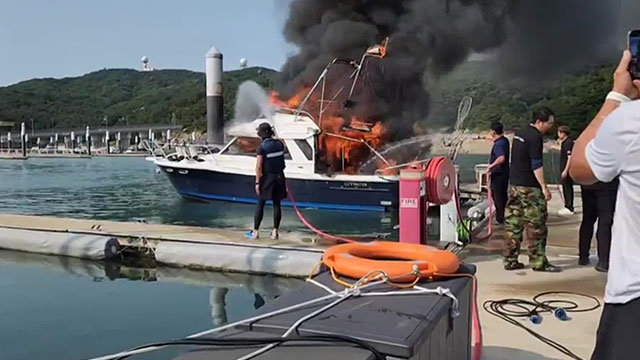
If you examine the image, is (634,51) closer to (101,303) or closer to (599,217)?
(599,217)

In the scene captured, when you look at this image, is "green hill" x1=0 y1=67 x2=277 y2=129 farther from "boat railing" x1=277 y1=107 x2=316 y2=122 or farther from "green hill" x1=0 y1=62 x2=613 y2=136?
"boat railing" x1=277 y1=107 x2=316 y2=122

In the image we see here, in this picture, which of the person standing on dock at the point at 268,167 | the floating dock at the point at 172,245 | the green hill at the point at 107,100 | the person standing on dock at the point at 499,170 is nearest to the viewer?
the floating dock at the point at 172,245

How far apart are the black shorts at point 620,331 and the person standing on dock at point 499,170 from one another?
6.08 meters

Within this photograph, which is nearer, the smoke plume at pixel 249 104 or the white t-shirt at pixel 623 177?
the white t-shirt at pixel 623 177

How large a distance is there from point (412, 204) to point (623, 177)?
3.21m

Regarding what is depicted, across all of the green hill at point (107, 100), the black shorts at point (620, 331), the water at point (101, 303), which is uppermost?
the green hill at point (107, 100)

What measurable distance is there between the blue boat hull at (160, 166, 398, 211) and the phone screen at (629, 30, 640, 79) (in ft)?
36.8

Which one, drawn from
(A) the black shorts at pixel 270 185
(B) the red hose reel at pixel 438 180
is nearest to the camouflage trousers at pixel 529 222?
(B) the red hose reel at pixel 438 180

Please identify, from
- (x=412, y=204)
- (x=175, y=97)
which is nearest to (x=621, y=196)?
(x=412, y=204)

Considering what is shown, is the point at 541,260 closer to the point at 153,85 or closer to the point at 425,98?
the point at 425,98

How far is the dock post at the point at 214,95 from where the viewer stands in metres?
21.6

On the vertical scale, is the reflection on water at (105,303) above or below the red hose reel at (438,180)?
below

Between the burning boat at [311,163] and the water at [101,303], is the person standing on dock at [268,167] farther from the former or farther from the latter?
the burning boat at [311,163]

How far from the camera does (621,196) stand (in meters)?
1.61
